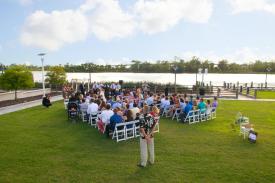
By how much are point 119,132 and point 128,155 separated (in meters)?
1.87

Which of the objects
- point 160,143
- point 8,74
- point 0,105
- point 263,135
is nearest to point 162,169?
point 160,143

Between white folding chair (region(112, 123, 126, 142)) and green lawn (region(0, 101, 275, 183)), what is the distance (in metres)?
0.32

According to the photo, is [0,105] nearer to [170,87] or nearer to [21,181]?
[21,181]

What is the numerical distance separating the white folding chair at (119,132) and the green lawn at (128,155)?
32 cm

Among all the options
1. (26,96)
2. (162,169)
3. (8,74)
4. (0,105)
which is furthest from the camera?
(26,96)

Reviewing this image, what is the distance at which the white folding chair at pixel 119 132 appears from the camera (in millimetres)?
9219

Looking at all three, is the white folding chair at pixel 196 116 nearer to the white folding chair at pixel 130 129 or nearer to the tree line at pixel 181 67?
the white folding chair at pixel 130 129

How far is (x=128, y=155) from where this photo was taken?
7.79 m

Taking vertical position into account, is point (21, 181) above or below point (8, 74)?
below

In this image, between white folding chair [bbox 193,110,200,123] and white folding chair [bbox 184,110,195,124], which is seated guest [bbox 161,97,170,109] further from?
white folding chair [bbox 193,110,200,123]

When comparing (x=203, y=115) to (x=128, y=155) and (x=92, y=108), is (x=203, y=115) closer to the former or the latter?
(x=92, y=108)

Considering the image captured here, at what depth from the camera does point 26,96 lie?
72.9 feet

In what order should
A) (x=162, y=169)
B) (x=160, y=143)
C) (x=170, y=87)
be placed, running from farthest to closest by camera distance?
(x=170, y=87) < (x=160, y=143) < (x=162, y=169)

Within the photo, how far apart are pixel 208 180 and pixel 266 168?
183cm
